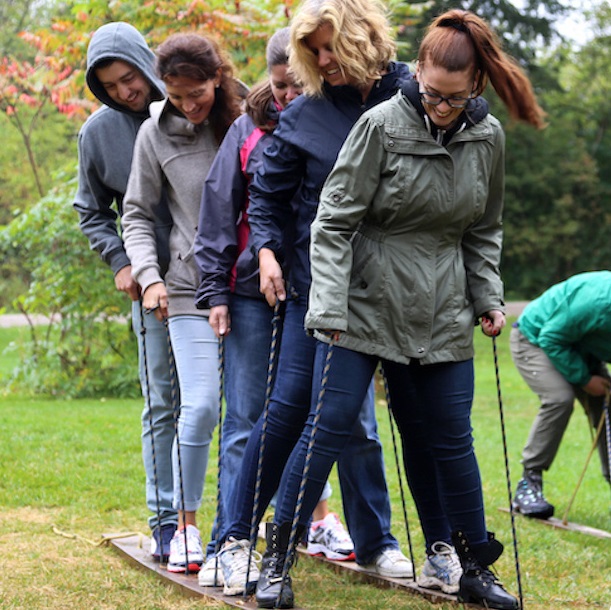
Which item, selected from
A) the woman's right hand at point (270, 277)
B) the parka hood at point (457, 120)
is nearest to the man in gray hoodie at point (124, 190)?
the woman's right hand at point (270, 277)

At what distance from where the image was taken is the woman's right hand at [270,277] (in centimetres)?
370

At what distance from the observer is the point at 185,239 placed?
4.20m

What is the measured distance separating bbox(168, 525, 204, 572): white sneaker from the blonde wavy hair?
183 centimetres

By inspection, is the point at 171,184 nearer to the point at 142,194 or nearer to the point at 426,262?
the point at 142,194

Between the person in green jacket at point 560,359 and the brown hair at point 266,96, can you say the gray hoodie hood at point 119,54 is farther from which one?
the person in green jacket at point 560,359

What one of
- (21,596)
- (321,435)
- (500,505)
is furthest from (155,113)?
(500,505)

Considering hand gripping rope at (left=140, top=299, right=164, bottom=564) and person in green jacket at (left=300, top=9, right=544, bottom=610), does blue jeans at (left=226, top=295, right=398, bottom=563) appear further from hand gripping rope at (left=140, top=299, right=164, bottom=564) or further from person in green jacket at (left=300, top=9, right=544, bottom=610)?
hand gripping rope at (left=140, top=299, right=164, bottom=564)

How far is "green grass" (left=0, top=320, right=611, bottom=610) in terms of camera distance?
396cm

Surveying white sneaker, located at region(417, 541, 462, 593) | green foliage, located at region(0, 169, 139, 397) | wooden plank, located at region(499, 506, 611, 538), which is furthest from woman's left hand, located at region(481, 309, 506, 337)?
green foliage, located at region(0, 169, 139, 397)

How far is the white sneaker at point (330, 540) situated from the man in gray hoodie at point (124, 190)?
61 cm

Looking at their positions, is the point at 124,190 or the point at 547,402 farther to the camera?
the point at 547,402

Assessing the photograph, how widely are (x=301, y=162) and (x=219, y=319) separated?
26.0 inches

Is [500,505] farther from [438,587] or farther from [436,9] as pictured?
[436,9]

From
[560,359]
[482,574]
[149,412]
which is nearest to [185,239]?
[149,412]
